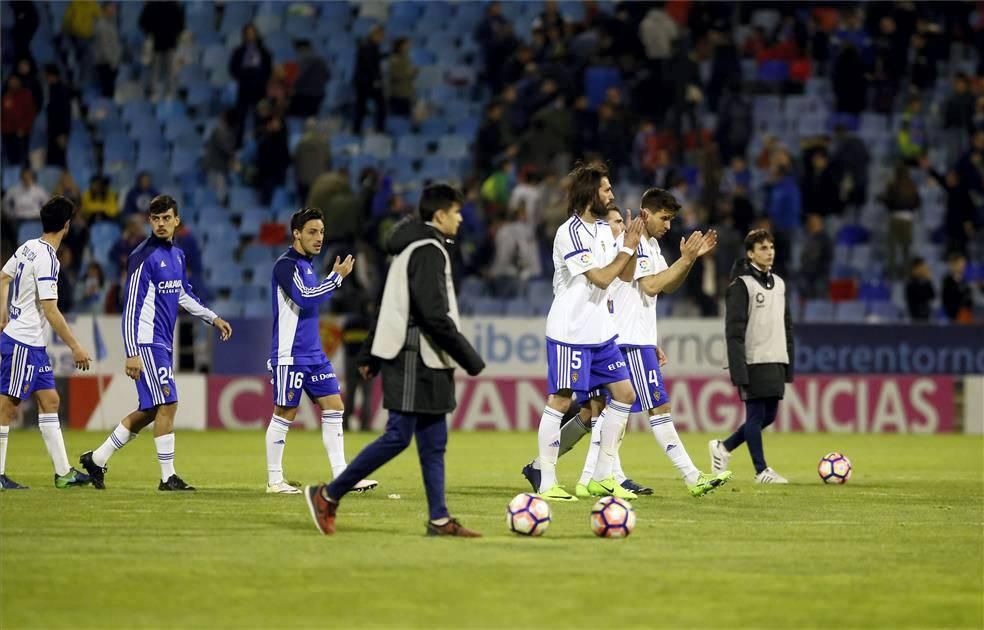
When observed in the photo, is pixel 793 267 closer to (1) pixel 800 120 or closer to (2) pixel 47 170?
(1) pixel 800 120

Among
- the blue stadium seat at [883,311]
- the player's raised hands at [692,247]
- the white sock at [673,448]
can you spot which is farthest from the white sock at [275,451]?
the blue stadium seat at [883,311]

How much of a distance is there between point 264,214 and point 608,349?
17822 mm

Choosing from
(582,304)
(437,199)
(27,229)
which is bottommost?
(582,304)

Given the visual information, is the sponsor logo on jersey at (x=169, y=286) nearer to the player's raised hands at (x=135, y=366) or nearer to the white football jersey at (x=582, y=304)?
the player's raised hands at (x=135, y=366)

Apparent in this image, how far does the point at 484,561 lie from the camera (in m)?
9.38

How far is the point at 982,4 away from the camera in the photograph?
108 ft

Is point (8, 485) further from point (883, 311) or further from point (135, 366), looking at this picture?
point (883, 311)

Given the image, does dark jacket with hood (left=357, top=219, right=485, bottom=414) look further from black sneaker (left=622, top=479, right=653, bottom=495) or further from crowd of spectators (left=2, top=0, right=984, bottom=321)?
crowd of spectators (left=2, top=0, right=984, bottom=321)

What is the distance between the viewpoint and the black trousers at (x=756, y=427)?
15.7 meters

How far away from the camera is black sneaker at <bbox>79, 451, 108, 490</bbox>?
45.7ft

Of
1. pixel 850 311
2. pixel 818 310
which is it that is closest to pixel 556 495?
pixel 818 310

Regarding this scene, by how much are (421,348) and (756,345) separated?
628 centimetres

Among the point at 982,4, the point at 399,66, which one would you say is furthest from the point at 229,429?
the point at 982,4

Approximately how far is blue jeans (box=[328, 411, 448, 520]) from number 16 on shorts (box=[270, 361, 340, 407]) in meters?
3.53
